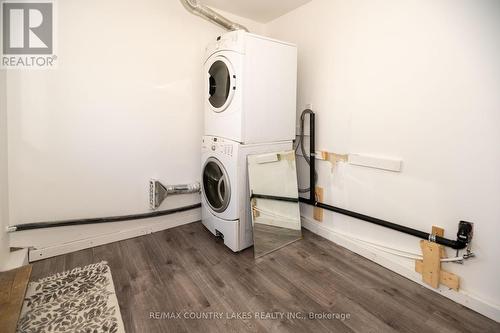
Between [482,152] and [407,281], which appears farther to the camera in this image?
[407,281]

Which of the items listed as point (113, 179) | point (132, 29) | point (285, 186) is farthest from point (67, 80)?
point (285, 186)

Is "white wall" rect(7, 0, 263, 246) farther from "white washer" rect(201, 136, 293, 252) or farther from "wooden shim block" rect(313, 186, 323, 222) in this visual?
"wooden shim block" rect(313, 186, 323, 222)

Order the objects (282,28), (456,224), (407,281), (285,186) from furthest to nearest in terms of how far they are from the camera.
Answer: (282,28) → (285,186) → (407,281) → (456,224)

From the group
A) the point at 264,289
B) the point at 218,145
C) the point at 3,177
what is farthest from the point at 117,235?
the point at 264,289

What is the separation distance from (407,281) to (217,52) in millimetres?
2414

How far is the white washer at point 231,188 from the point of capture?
6.66 feet

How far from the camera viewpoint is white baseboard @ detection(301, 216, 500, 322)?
1458 mm

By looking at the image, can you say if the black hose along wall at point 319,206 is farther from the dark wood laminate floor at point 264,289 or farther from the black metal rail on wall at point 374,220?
the dark wood laminate floor at point 264,289

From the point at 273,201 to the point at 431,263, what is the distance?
1.24m

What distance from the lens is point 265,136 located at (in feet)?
7.11

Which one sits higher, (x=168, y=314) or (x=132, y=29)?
(x=132, y=29)

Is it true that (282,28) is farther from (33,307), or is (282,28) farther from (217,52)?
(33,307)

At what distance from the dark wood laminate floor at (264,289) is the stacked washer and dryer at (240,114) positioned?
349 mm

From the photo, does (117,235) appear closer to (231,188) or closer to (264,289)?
(231,188)
